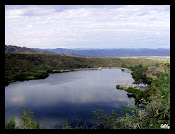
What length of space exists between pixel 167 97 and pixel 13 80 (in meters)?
20.1

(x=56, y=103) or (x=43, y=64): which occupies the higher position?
(x=43, y=64)

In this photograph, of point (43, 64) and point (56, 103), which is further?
point (43, 64)

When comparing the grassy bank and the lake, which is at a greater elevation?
the grassy bank

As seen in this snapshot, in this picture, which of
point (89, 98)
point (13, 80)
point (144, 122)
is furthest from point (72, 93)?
point (144, 122)

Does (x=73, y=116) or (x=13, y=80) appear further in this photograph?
(x=13, y=80)

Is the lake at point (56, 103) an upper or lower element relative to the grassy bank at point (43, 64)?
lower

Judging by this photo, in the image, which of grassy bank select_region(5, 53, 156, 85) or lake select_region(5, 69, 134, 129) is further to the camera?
grassy bank select_region(5, 53, 156, 85)

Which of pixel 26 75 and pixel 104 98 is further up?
pixel 26 75

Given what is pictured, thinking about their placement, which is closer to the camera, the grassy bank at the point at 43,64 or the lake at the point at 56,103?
the lake at the point at 56,103
